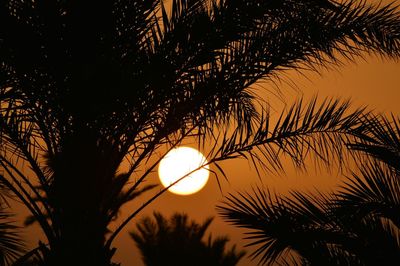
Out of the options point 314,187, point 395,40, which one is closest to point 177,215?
point 395,40

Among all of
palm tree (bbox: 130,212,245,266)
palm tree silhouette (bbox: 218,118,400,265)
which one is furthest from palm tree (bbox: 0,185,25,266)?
palm tree (bbox: 130,212,245,266)

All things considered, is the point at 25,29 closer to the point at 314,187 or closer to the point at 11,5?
the point at 11,5

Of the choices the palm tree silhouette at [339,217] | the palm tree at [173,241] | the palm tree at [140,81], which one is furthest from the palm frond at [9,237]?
the palm tree at [173,241]

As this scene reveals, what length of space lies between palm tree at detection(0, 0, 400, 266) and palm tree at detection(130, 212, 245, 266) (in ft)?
31.0

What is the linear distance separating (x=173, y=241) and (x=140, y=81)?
11.4 m

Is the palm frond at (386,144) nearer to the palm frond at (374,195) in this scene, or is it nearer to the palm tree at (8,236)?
the palm frond at (374,195)

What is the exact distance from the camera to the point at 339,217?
383 centimetres

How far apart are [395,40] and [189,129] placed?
238cm

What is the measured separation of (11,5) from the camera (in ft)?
13.7

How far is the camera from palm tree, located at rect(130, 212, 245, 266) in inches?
596

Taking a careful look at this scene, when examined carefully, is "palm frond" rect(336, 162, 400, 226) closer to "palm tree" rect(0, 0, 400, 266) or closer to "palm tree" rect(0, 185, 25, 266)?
"palm tree" rect(0, 0, 400, 266)

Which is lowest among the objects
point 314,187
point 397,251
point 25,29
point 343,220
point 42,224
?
point 397,251

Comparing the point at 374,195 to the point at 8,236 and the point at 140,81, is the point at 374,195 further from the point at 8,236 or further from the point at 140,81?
the point at 8,236

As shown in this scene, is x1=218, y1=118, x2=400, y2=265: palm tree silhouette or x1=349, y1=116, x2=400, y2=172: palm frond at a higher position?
x1=349, y1=116, x2=400, y2=172: palm frond
